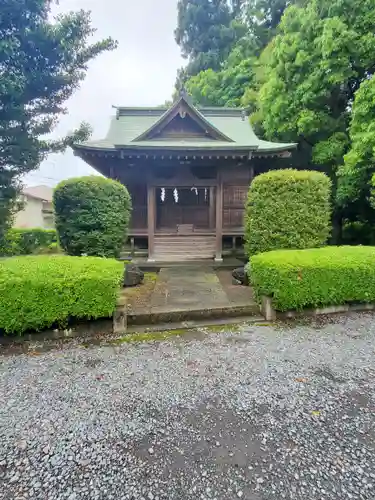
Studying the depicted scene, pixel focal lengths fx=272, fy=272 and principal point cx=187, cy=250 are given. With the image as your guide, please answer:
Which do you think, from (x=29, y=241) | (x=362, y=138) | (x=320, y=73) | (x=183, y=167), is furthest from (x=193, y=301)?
(x=29, y=241)

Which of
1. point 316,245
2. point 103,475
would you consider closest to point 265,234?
point 316,245

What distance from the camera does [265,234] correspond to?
5.51 m

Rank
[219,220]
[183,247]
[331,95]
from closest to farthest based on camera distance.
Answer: [219,220] < [183,247] < [331,95]

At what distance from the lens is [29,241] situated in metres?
11.5

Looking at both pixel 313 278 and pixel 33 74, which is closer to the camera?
pixel 313 278

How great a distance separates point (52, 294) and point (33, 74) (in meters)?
4.93

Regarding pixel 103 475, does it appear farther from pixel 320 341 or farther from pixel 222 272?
pixel 222 272

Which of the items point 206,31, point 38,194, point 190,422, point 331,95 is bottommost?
point 190,422

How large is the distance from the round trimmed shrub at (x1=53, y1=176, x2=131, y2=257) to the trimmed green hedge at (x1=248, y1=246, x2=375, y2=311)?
9.50ft

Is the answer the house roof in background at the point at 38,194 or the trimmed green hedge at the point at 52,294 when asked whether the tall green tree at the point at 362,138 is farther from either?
the house roof in background at the point at 38,194

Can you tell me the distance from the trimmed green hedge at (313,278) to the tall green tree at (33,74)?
5708 mm

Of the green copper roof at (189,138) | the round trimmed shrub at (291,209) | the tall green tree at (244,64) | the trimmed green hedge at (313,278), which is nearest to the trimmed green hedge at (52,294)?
the trimmed green hedge at (313,278)

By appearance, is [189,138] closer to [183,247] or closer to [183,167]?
[183,167]

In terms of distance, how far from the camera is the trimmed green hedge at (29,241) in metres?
9.23
